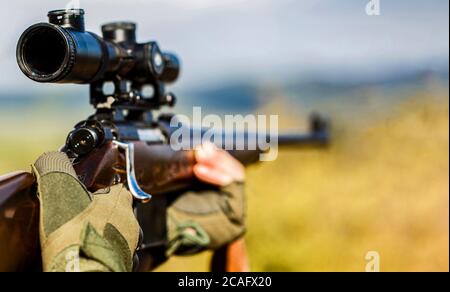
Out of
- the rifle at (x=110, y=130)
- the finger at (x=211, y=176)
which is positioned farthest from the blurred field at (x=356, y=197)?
the rifle at (x=110, y=130)

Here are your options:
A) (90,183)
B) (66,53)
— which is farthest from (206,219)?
(66,53)

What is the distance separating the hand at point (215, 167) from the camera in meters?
4.15

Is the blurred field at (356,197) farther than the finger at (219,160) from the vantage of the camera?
Yes

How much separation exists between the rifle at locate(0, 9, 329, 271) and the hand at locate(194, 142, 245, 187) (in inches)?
2.3

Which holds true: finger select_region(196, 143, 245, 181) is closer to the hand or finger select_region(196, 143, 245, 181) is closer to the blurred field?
the hand

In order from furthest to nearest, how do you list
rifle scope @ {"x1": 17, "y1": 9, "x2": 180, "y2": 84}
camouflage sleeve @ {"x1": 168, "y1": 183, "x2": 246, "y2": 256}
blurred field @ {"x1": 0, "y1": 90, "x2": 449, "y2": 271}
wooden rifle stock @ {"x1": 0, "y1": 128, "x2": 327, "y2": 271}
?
blurred field @ {"x1": 0, "y1": 90, "x2": 449, "y2": 271}, camouflage sleeve @ {"x1": 168, "y1": 183, "x2": 246, "y2": 256}, rifle scope @ {"x1": 17, "y1": 9, "x2": 180, "y2": 84}, wooden rifle stock @ {"x1": 0, "y1": 128, "x2": 327, "y2": 271}

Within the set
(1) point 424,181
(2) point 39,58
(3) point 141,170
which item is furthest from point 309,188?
(2) point 39,58

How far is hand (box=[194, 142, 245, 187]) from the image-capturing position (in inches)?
163

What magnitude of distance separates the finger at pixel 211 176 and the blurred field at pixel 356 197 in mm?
1919

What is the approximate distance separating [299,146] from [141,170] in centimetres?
294

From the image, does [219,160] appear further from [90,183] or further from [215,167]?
[90,183]

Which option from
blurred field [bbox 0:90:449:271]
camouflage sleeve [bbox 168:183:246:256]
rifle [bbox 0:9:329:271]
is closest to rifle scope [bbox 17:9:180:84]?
rifle [bbox 0:9:329:271]

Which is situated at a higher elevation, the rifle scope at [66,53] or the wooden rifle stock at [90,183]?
the rifle scope at [66,53]

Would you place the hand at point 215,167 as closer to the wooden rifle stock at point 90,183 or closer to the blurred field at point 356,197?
the wooden rifle stock at point 90,183
